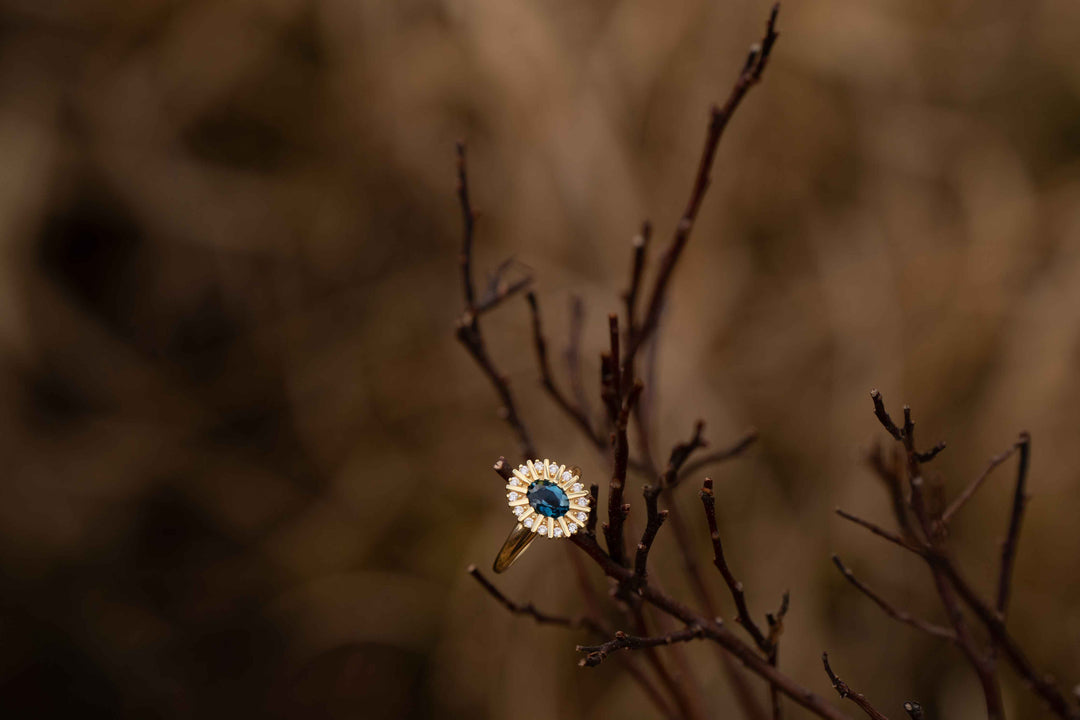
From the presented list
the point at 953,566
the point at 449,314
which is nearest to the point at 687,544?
the point at 953,566

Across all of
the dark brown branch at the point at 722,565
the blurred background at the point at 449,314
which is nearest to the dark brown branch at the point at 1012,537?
the dark brown branch at the point at 722,565

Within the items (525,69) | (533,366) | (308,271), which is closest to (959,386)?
(533,366)

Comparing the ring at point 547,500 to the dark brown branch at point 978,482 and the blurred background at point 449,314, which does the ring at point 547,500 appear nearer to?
the dark brown branch at point 978,482

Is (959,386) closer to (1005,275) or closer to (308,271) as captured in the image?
(1005,275)

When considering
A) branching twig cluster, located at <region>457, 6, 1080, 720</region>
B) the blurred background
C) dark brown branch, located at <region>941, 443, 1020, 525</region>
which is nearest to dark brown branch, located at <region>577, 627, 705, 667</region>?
branching twig cluster, located at <region>457, 6, 1080, 720</region>

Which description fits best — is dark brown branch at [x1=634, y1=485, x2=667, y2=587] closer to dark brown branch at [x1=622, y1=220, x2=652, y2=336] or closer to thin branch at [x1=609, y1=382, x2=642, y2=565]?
thin branch at [x1=609, y1=382, x2=642, y2=565]

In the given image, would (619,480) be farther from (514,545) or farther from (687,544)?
(687,544)
